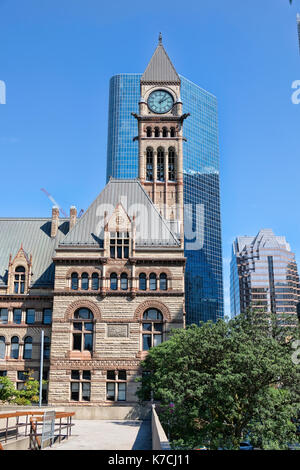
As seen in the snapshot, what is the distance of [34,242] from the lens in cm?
5231

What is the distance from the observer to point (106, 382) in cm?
4197

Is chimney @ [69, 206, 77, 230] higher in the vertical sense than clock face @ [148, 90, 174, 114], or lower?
lower

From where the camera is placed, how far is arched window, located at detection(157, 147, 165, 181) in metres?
61.6

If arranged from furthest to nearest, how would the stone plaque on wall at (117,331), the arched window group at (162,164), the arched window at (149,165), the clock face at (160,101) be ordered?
→ 1. the clock face at (160,101)
2. the arched window at (149,165)
3. the arched window group at (162,164)
4. the stone plaque on wall at (117,331)

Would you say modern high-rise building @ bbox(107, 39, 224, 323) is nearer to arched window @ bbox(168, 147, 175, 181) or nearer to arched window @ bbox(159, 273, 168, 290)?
arched window @ bbox(168, 147, 175, 181)

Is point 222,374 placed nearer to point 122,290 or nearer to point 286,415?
point 286,415

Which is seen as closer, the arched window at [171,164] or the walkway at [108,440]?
the walkway at [108,440]

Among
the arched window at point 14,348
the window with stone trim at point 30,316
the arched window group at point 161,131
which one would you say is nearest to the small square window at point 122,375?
the window with stone trim at point 30,316

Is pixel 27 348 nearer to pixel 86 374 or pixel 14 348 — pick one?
pixel 14 348

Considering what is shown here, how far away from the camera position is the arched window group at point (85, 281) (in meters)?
44.2

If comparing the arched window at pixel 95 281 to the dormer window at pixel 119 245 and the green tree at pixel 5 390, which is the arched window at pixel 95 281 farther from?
the green tree at pixel 5 390

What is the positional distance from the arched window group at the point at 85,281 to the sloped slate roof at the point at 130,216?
3032 mm

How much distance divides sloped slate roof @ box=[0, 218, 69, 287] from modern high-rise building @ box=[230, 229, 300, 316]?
110 metres

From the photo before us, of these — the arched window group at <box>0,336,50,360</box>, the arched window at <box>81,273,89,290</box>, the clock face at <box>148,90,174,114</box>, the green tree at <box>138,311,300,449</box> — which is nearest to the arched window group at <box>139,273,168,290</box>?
the arched window at <box>81,273,89,290</box>
